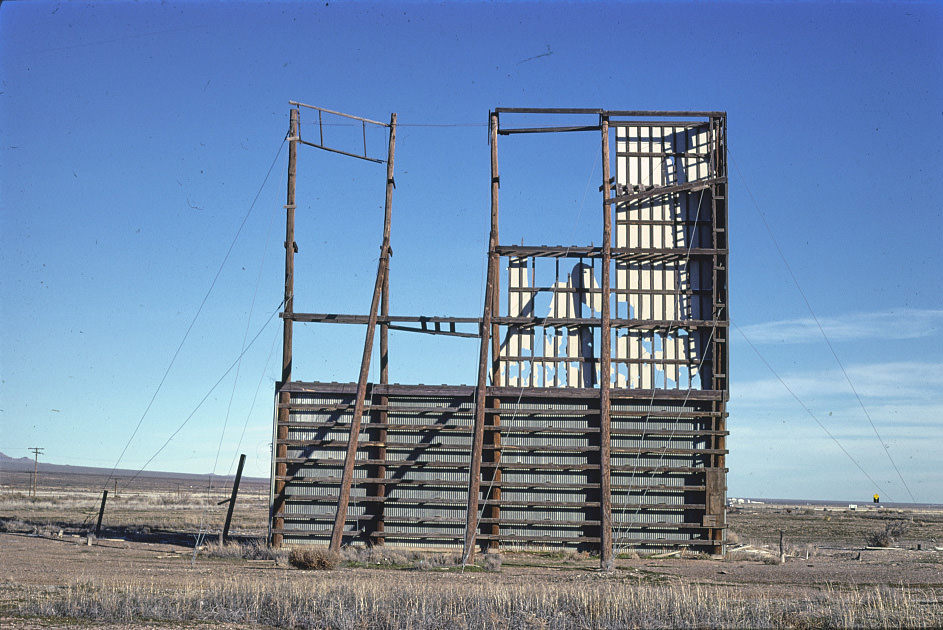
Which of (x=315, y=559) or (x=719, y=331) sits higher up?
(x=719, y=331)

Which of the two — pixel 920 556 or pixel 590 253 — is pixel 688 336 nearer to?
pixel 590 253

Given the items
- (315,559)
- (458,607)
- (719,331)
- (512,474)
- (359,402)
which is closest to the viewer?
(458,607)

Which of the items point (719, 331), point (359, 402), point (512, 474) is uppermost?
point (719, 331)

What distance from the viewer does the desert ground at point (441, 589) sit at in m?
15.5

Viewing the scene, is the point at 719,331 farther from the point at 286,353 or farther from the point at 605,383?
the point at 286,353

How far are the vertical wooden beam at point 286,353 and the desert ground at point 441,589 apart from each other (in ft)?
4.26

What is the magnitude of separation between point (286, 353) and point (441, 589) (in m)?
11.6

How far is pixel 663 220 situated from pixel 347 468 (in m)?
12.3

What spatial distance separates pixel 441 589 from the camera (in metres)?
18.4

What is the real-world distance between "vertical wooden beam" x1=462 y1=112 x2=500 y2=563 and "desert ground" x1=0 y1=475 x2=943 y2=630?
1.10m

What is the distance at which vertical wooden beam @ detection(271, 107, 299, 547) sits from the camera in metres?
27.5

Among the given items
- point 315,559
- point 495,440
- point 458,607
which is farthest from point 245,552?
point 458,607

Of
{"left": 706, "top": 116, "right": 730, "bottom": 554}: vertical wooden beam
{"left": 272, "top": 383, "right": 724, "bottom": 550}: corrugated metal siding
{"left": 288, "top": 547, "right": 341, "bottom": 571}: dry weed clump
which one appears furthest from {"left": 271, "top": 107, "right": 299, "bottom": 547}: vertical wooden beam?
{"left": 706, "top": 116, "right": 730, "bottom": 554}: vertical wooden beam

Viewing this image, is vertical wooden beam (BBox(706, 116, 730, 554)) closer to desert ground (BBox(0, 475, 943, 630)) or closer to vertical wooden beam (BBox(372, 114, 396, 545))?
desert ground (BBox(0, 475, 943, 630))
